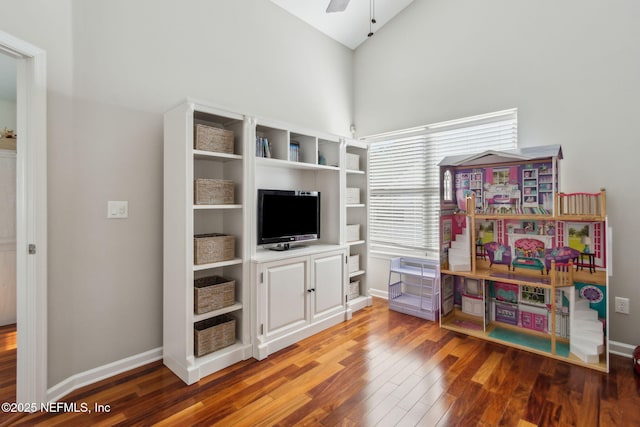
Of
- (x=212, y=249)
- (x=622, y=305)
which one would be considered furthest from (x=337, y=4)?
(x=622, y=305)

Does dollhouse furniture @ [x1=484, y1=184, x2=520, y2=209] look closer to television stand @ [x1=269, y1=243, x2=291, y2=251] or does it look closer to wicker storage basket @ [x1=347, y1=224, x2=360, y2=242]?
wicker storage basket @ [x1=347, y1=224, x2=360, y2=242]

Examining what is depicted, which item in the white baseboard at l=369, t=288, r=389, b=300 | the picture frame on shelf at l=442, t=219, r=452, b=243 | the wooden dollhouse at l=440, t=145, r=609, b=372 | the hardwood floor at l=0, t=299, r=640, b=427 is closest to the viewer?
the hardwood floor at l=0, t=299, r=640, b=427

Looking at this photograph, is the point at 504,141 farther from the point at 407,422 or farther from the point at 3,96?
the point at 3,96

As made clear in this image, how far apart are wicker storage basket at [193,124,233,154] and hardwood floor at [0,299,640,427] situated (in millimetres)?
1633

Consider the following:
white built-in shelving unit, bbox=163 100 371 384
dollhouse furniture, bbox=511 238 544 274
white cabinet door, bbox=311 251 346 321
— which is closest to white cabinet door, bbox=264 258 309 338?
white built-in shelving unit, bbox=163 100 371 384

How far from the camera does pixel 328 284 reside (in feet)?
10.1

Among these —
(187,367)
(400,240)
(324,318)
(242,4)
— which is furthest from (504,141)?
(187,367)

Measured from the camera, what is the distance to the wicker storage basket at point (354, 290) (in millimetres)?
3549

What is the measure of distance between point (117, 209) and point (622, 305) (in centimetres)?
392

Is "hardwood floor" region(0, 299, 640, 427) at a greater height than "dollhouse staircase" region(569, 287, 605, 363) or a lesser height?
lesser

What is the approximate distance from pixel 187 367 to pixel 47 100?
1896mm

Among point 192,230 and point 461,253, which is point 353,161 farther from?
point 192,230

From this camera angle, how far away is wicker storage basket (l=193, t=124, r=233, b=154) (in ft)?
7.41

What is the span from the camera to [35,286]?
1832 mm
